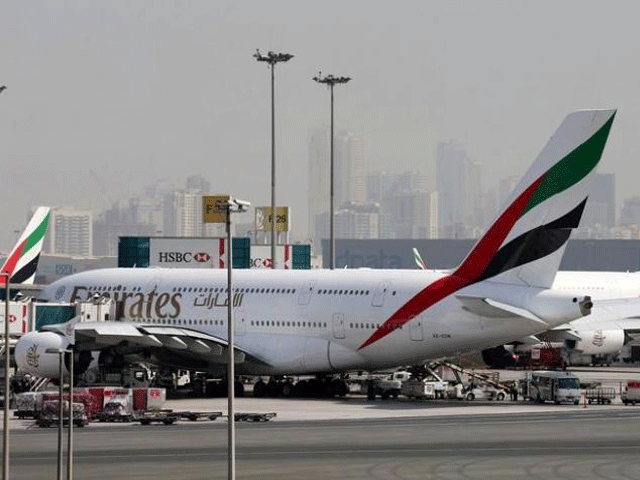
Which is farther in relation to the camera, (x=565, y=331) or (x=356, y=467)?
(x=565, y=331)

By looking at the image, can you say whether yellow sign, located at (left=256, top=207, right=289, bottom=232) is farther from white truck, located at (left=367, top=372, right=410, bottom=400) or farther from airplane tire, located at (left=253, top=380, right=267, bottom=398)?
white truck, located at (left=367, top=372, right=410, bottom=400)

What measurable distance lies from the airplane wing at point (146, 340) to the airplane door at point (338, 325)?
4527 mm

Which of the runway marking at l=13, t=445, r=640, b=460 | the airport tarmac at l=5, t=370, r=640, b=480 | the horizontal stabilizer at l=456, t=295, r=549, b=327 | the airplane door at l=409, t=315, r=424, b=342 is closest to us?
the airport tarmac at l=5, t=370, r=640, b=480

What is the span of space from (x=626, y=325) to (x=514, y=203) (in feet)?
36.9

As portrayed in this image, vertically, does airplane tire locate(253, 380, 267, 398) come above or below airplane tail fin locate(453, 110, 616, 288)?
below

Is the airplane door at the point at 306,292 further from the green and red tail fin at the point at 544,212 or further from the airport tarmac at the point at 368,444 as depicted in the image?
the green and red tail fin at the point at 544,212

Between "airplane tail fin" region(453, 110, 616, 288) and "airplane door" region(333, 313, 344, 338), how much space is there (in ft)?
24.1

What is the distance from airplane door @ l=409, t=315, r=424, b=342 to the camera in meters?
78.4

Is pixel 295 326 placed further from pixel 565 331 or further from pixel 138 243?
pixel 138 243

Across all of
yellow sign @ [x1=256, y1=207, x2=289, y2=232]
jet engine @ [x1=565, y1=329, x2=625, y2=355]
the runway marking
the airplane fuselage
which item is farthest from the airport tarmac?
yellow sign @ [x1=256, y1=207, x2=289, y2=232]

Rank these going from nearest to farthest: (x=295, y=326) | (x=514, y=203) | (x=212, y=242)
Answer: (x=514, y=203), (x=295, y=326), (x=212, y=242)

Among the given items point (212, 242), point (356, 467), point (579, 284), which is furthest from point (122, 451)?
point (579, 284)

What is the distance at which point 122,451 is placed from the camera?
5841 cm

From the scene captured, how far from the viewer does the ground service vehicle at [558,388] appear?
3201 inches
